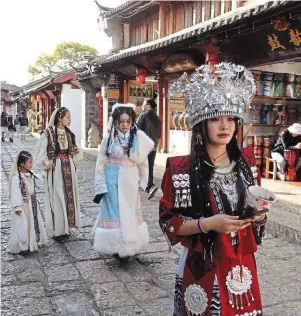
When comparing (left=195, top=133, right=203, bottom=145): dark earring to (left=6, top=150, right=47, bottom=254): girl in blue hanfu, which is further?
(left=6, top=150, right=47, bottom=254): girl in blue hanfu

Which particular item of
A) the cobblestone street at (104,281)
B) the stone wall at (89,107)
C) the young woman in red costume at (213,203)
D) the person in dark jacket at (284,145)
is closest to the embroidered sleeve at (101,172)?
the cobblestone street at (104,281)

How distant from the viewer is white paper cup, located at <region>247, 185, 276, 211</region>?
1.90 metres

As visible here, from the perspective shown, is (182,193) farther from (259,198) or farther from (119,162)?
(119,162)

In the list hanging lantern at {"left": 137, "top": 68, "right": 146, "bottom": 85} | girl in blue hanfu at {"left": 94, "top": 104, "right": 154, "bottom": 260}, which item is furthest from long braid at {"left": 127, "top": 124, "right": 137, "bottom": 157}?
hanging lantern at {"left": 137, "top": 68, "right": 146, "bottom": 85}

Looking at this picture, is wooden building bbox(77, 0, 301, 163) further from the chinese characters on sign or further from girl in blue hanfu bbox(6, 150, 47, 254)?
girl in blue hanfu bbox(6, 150, 47, 254)

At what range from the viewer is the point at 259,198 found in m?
1.90

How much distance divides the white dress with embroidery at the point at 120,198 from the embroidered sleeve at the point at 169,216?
2.50 meters

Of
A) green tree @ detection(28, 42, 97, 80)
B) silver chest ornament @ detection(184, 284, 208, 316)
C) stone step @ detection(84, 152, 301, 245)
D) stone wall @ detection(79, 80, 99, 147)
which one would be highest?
green tree @ detection(28, 42, 97, 80)

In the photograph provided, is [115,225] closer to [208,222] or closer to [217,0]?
[208,222]

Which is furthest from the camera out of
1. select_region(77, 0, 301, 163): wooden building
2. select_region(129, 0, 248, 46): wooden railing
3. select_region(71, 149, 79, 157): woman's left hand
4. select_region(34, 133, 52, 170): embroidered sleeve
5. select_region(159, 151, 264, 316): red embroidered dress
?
select_region(129, 0, 248, 46): wooden railing

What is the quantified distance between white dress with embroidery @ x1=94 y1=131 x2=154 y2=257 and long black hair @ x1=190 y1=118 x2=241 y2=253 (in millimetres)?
2585

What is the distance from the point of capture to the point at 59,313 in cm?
347

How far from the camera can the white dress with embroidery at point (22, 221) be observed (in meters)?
4.91

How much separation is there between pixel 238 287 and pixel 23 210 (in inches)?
137
